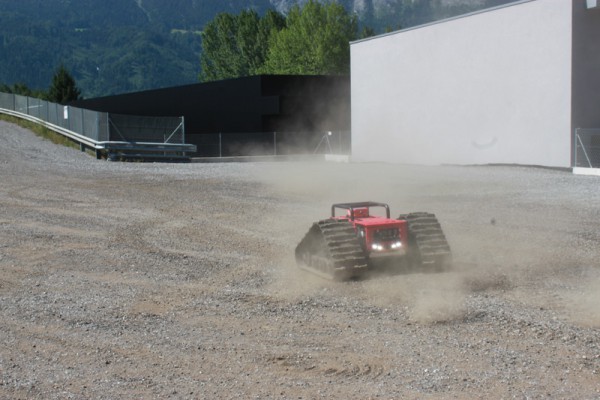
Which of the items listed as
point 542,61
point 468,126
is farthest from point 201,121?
point 542,61

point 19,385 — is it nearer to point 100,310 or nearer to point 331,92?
point 100,310

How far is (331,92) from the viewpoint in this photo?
5497 centimetres

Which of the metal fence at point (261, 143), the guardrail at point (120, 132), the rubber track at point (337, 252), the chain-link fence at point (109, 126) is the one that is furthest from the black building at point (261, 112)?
the rubber track at point (337, 252)

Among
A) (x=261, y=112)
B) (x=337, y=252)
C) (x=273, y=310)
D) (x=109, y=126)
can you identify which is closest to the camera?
(x=273, y=310)

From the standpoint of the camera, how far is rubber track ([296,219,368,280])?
33.0 ft

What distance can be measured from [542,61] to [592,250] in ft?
68.6

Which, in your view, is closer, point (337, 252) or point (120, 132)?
point (337, 252)

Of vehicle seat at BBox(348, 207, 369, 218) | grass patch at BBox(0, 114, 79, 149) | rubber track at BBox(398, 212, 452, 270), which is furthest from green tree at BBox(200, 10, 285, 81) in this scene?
rubber track at BBox(398, 212, 452, 270)

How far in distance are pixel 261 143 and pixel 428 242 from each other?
4203 centimetres

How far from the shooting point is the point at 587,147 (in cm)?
2945

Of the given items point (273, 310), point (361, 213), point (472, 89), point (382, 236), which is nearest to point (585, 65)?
point (472, 89)

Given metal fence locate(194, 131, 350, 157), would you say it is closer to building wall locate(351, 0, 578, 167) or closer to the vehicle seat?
building wall locate(351, 0, 578, 167)

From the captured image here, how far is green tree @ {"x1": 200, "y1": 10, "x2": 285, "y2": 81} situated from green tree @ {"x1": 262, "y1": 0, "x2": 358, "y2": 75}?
65.9 ft

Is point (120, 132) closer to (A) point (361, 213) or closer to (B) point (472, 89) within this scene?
(B) point (472, 89)
